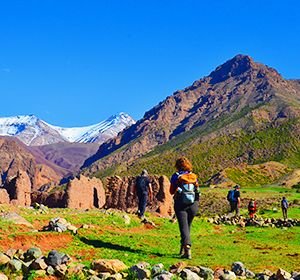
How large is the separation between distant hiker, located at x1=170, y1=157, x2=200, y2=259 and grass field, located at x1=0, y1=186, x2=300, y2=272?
576mm

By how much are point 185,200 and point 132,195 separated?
24641 millimetres

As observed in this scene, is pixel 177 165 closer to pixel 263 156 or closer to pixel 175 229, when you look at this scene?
pixel 175 229

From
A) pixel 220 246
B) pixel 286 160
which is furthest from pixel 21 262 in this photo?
pixel 286 160

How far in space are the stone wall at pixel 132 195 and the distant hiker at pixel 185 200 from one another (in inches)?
780

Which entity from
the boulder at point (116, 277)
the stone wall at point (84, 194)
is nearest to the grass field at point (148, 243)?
the boulder at point (116, 277)

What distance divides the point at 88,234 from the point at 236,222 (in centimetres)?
1518

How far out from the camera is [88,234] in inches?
729

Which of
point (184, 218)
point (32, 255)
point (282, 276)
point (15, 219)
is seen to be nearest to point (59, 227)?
point (15, 219)

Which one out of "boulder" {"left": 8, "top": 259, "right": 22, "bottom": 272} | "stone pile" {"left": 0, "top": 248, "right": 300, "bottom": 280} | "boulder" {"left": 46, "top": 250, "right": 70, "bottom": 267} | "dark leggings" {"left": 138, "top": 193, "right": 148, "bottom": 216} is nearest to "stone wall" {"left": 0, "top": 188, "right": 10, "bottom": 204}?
"dark leggings" {"left": 138, "top": 193, "right": 148, "bottom": 216}

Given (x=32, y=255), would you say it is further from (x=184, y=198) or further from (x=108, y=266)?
(x=184, y=198)

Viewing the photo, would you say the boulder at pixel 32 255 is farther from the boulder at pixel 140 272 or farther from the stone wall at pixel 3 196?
the stone wall at pixel 3 196

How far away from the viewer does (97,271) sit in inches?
479

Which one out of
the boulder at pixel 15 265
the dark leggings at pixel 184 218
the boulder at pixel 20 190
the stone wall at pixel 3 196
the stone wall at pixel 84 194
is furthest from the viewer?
the boulder at pixel 20 190

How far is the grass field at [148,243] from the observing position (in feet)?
51.2
